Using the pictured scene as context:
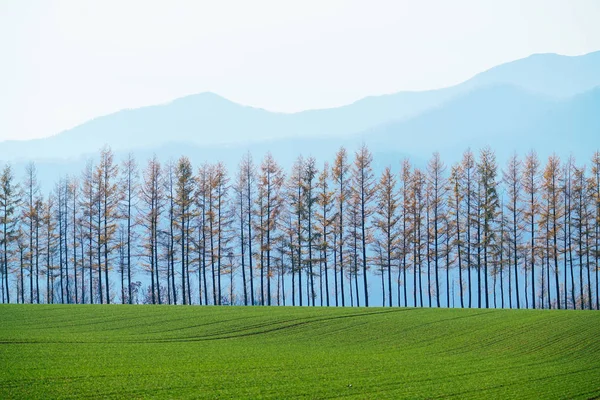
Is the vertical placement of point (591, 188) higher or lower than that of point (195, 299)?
higher

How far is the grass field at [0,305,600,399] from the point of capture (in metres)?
18.8

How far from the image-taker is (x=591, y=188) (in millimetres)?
54781

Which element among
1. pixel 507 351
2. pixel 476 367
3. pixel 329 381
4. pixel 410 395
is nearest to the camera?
pixel 410 395

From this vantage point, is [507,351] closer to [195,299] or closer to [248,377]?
[248,377]

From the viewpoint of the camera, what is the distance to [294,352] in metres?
27.6

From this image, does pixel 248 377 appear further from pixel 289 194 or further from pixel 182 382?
pixel 289 194

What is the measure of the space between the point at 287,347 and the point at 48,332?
11.9 m

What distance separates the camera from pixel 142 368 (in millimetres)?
21328

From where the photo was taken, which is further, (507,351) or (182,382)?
(507,351)

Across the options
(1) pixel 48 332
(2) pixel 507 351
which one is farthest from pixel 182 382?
(2) pixel 507 351

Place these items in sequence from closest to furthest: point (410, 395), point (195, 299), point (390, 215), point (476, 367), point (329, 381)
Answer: point (410, 395) < point (329, 381) < point (476, 367) < point (390, 215) < point (195, 299)

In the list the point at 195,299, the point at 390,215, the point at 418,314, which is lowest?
the point at 195,299

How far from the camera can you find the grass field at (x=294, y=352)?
18.8 metres

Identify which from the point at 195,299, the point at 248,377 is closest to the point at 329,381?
the point at 248,377
